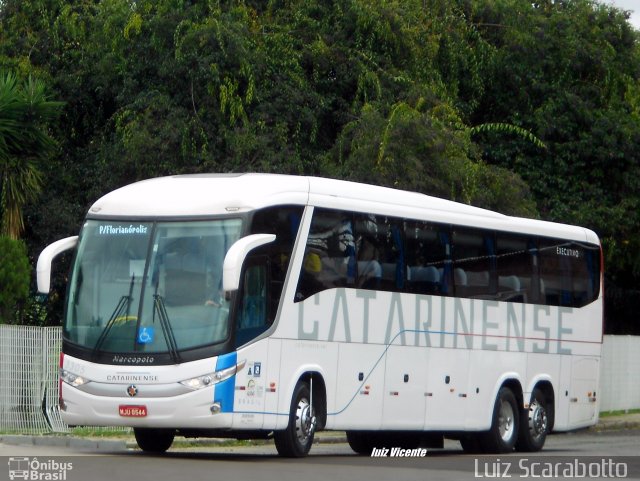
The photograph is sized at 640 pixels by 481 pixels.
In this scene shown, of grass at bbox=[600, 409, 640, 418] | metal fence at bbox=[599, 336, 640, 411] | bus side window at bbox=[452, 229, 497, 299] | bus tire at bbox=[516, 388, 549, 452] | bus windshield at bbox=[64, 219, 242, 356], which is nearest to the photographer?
bus windshield at bbox=[64, 219, 242, 356]

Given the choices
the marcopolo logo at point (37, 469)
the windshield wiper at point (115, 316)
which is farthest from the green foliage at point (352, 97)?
the marcopolo logo at point (37, 469)

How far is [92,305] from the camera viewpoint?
14852mm

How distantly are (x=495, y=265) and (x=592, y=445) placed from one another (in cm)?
452

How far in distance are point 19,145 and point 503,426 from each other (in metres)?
12.2

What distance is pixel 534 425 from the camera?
20.3 m

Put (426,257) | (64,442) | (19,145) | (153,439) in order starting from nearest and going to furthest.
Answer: (153,439) < (64,442) < (426,257) < (19,145)

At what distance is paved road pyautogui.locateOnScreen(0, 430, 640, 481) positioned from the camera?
12.4 meters

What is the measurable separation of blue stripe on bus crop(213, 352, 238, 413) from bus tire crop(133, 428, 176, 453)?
2243mm

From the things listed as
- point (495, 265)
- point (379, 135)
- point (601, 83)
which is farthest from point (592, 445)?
point (601, 83)

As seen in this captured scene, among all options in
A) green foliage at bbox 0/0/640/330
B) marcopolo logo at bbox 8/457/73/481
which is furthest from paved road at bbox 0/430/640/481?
green foliage at bbox 0/0/640/330

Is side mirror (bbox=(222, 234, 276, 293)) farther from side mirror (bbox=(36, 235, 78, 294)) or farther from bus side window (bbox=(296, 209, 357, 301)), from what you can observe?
side mirror (bbox=(36, 235, 78, 294))

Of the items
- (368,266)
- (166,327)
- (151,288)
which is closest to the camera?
(166,327)

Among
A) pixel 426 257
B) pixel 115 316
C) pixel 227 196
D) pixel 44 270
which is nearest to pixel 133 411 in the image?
pixel 115 316

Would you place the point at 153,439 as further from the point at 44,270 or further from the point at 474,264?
the point at 474,264
